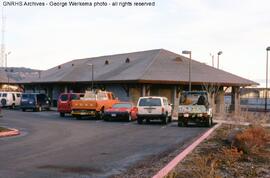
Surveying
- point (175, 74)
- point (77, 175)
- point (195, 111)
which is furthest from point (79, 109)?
point (77, 175)

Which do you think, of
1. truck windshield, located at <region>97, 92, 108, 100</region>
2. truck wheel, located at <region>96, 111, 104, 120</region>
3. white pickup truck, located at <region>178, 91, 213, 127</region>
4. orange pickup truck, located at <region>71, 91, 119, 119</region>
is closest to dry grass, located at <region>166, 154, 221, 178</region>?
white pickup truck, located at <region>178, 91, 213, 127</region>

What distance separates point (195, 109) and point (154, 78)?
48.3 feet

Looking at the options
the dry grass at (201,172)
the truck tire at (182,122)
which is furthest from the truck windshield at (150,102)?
the dry grass at (201,172)

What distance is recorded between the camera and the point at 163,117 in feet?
95.0

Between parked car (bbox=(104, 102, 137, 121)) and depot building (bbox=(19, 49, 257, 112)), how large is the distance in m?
7.69

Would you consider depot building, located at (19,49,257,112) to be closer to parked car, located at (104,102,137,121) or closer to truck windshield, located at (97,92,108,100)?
truck windshield, located at (97,92,108,100)

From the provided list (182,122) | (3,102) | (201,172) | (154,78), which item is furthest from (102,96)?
(201,172)

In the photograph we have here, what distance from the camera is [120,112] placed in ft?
103

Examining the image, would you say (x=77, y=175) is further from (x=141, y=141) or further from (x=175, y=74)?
(x=175, y=74)

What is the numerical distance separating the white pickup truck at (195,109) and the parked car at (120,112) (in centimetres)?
566

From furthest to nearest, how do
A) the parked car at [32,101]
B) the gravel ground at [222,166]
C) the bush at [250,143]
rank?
the parked car at [32,101], the bush at [250,143], the gravel ground at [222,166]

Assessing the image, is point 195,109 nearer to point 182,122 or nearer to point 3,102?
point 182,122

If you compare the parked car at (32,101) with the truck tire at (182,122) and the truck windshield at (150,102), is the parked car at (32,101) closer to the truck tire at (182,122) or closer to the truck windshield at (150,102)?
the truck windshield at (150,102)

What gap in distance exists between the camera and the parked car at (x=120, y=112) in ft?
103
